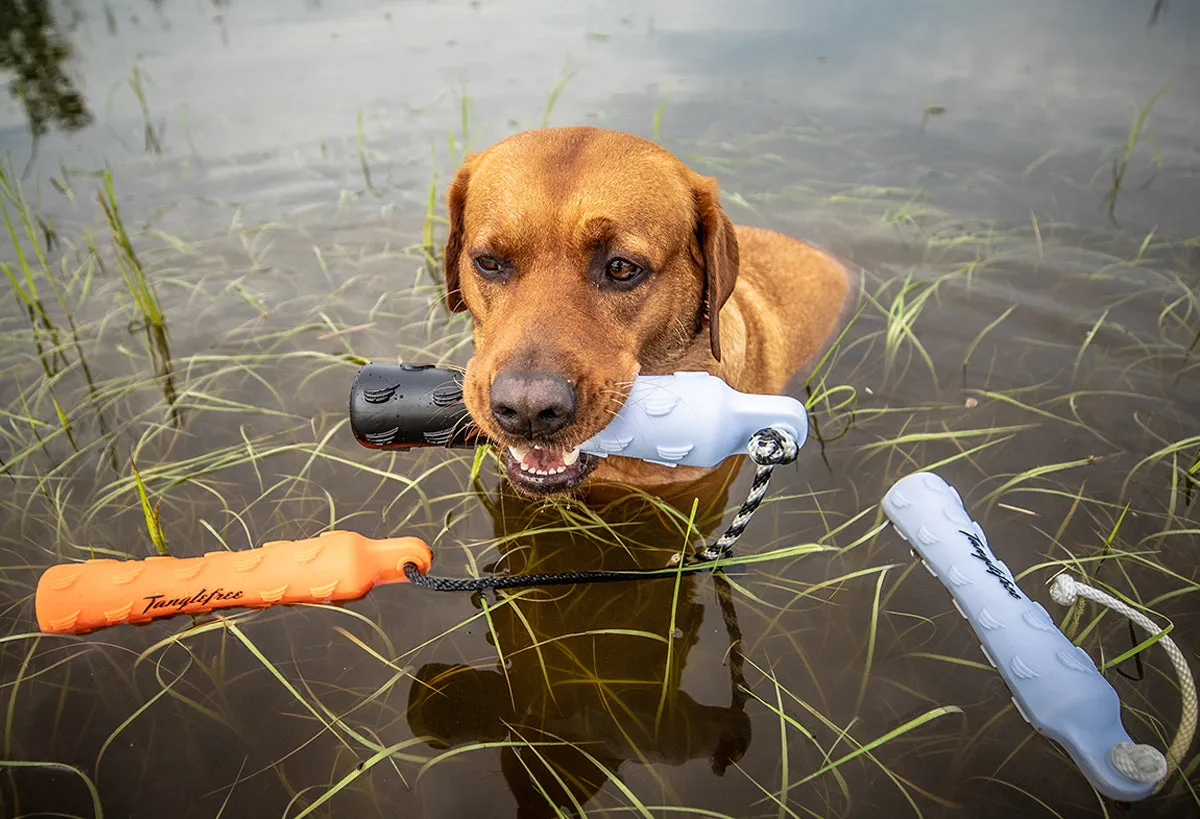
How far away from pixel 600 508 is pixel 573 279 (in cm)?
116

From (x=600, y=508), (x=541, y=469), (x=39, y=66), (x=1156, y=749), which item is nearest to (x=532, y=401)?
(x=541, y=469)

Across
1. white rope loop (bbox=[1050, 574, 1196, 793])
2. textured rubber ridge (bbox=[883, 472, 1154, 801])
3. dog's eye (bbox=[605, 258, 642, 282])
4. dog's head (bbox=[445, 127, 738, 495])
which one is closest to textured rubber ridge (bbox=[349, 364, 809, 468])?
dog's head (bbox=[445, 127, 738, 495])

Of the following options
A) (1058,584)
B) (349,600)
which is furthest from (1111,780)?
(349,600)

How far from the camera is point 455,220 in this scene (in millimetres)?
2996

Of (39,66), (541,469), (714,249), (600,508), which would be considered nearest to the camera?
(541,469)

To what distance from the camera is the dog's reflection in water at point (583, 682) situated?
2143mm

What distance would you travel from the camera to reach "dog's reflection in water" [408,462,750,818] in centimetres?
214

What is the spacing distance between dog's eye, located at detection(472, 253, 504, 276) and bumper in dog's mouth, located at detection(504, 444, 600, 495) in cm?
69

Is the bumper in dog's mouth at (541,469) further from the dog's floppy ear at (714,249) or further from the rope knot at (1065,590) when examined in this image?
the rope knot at (1065,590)

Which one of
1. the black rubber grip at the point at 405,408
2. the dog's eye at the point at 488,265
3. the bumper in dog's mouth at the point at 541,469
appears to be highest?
the dog's eye at the point at 488,265

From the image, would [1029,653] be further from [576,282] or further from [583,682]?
[576,282]

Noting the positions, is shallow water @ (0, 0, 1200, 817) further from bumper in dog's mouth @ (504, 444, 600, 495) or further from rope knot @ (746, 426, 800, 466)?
rope knot @ (746, 426, 800, 466)

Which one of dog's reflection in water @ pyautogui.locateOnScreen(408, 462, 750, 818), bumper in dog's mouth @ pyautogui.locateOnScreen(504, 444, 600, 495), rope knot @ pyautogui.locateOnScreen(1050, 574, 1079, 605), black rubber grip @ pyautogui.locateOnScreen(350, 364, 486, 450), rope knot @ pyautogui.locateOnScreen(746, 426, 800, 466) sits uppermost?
rope knot @ pyautogui.locateOnScreen(746, 426, 800, 466)

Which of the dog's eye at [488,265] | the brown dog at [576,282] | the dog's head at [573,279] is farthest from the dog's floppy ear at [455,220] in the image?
the dog's eye at [488,265]
